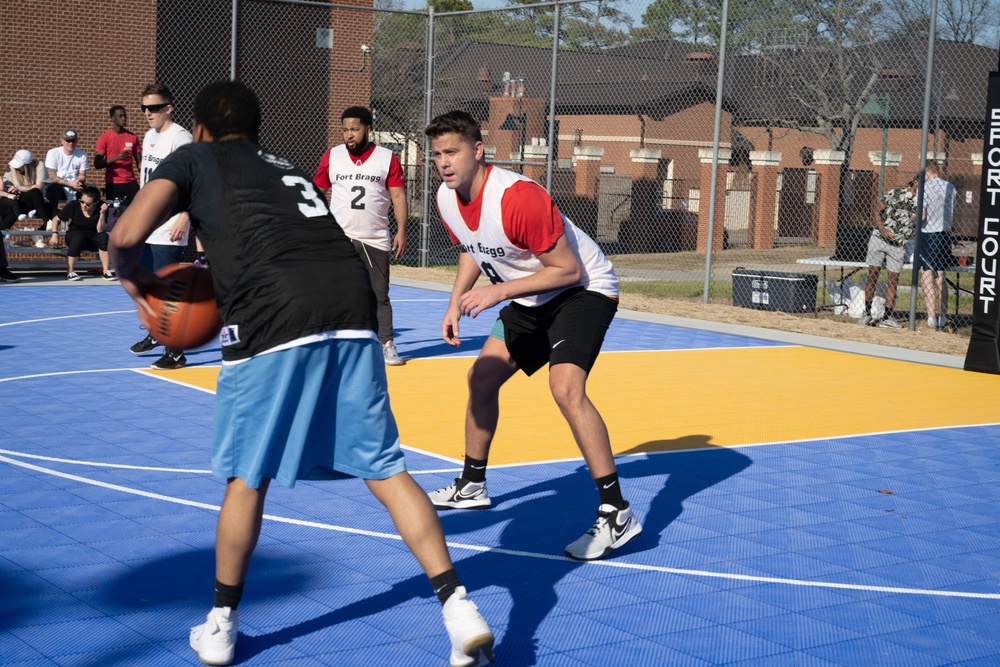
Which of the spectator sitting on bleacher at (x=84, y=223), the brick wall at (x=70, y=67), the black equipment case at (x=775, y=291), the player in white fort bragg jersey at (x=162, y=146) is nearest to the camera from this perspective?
the player in white fort bragg jersey at (x=162, y=146)

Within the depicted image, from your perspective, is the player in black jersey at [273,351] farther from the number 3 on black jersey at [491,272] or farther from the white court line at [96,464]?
the white court line at [96,464]

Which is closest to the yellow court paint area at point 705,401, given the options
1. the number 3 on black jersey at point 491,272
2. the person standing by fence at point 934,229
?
the number 3 on black jersey at point 491,272

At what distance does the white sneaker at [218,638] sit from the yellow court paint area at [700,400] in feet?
11.2

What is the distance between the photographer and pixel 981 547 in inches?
235

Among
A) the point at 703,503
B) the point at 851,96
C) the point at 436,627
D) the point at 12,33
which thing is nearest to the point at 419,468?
the point at 703,503

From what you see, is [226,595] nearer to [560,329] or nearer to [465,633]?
[465,633]

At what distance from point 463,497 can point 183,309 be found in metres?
2.36

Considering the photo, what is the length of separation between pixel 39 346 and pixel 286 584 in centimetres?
723

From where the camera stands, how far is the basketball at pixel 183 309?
13.9ft

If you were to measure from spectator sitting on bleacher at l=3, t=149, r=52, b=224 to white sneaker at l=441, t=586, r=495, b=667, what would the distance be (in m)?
16.1

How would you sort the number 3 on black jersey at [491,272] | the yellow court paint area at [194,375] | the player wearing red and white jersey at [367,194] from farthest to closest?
the player wearing red and white jersey at [367,194] < the yellow court paint area at [194,375] < the number 3 on black jersey at [491,272]

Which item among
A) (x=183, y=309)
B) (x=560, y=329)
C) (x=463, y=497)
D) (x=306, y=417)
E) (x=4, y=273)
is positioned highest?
(x=183, y=309)

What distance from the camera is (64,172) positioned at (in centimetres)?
1878

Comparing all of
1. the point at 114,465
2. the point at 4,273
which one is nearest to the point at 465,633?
the point at 114,465
